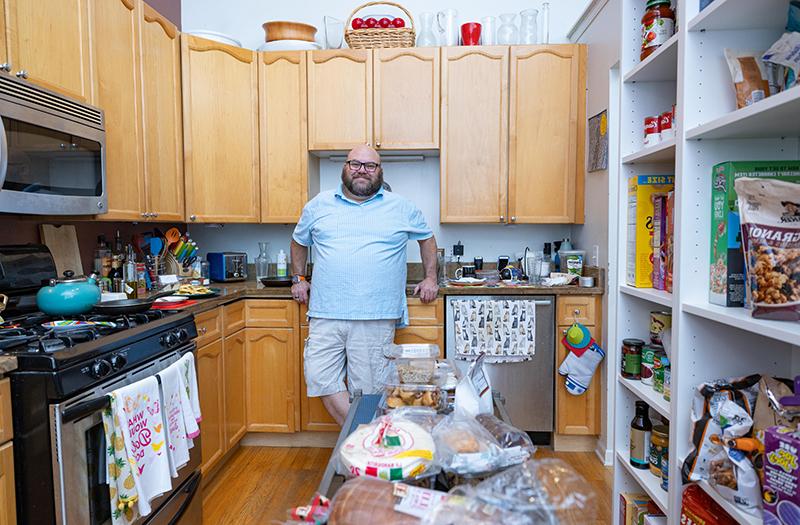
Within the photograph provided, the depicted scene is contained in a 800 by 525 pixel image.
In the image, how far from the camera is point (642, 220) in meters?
1.60

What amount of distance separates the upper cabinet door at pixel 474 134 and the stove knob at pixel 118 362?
2024 mm

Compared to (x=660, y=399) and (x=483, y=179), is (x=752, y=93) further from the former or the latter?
(x=483, y=179)

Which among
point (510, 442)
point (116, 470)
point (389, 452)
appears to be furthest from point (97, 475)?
point (510, 442)

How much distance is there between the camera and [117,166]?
2.35 meters

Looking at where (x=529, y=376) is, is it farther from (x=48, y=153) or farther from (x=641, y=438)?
(x=48, y=153)

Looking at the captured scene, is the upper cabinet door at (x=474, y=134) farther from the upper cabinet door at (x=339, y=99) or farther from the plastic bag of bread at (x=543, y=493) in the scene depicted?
the plastic bag of bread at (x=543, y=493)

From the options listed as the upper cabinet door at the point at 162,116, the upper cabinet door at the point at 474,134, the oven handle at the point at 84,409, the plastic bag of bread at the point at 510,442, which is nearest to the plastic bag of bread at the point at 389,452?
the plastic bag of bread at the point at 510,442

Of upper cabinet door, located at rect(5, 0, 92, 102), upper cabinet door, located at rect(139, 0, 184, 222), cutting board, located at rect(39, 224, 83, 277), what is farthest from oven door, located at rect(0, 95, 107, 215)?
upper cabinet door, located at rect(139, 0, 184, 222)

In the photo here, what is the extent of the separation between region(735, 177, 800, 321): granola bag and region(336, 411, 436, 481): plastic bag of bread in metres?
0.75

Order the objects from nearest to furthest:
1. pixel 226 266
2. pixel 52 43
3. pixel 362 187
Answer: pixel 52 43
pixel 362 187
pixel 226 266

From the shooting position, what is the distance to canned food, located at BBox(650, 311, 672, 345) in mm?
1547

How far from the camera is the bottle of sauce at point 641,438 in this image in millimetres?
1607

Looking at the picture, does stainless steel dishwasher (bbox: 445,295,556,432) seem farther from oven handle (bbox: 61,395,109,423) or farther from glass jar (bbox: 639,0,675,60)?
oven handle (bbox: 61,395,109,423)

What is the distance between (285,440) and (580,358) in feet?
5.85
